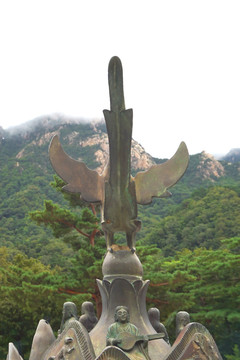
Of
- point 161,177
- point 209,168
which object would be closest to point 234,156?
point 209,168

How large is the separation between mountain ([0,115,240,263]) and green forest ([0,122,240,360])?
14cm

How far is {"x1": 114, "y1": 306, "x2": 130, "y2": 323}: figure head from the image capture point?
4059mm

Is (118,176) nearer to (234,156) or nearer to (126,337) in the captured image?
(126,337)

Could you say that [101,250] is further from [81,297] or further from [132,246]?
[132,246]

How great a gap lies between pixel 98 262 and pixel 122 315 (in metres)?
7.99

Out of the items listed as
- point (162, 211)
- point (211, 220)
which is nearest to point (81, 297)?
point (211, 220)

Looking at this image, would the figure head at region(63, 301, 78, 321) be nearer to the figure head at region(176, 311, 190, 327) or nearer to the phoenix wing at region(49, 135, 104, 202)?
the figure head at region(176, 311, 190, 327)

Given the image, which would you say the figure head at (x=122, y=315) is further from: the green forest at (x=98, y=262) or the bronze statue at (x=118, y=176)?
the green forest at (x=98, y=262)

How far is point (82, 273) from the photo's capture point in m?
12.5

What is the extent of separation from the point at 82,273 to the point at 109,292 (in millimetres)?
8092

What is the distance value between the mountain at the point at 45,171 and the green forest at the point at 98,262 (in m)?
0.14

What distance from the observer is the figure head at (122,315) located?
406 centimetres

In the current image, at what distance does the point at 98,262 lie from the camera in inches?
472

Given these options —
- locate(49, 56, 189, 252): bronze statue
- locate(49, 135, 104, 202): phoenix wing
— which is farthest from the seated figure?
locate(49, 135, 104, 202): phoenix wing
